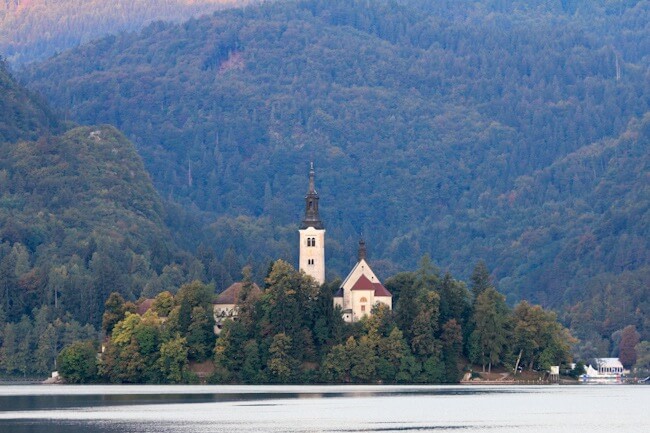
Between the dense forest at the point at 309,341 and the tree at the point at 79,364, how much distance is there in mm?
103

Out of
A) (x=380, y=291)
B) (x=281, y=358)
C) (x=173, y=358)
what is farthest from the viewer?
(x=380, y=291)

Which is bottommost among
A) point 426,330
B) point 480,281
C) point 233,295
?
point 426,330

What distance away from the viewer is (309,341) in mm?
175875

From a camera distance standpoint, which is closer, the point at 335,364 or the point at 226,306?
the point at 335,364

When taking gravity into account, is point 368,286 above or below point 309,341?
above

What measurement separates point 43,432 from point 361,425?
20.8 m

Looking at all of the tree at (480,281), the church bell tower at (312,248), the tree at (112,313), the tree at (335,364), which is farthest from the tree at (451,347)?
the tree at (112,313)

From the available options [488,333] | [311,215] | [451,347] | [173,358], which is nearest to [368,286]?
[311,215]

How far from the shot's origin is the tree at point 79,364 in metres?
184

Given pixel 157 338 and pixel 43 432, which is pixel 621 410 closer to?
pixel 43 432

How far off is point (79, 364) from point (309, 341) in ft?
82.4

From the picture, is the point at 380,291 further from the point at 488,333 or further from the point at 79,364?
the point at 79,364

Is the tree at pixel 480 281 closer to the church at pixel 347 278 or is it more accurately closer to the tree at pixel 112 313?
the church at pixel 347 278

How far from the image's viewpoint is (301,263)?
18775 cm
